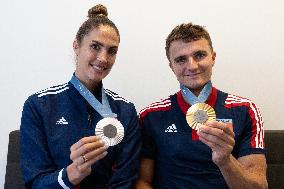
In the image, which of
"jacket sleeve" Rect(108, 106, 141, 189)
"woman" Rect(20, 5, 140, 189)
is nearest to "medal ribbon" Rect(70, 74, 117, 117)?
"woman" Rect(20, 5, 140, 189)

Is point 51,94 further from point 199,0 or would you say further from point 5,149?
point 199,0

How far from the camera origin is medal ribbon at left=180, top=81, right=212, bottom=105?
5.17ft

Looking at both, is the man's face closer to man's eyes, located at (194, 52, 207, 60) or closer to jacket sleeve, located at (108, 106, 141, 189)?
man's eyes, located at (194, 52, 207, 60)

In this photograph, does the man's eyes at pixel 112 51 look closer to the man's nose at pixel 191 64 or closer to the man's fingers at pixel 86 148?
the man's nose at pixel 191 64

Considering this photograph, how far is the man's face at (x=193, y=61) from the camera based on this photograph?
1.54m

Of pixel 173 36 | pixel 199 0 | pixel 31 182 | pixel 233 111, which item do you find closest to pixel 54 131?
pixel 31 182

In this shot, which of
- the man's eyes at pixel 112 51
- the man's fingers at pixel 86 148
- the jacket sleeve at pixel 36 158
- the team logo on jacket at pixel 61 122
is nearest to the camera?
the man's fingers at pixel 86 148

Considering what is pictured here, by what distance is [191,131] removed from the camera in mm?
1554

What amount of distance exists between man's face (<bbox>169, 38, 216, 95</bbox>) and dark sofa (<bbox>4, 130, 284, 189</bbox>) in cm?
57

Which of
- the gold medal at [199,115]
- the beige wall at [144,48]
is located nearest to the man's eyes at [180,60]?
the gold medal at [199,115]

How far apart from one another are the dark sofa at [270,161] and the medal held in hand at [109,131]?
0.81 metres

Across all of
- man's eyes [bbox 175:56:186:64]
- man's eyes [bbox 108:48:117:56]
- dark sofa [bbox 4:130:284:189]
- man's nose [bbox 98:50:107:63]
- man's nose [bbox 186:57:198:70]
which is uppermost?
man's eyes [bbox 108:48:117:56]

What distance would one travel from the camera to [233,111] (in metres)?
1.55

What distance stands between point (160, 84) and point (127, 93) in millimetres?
205
